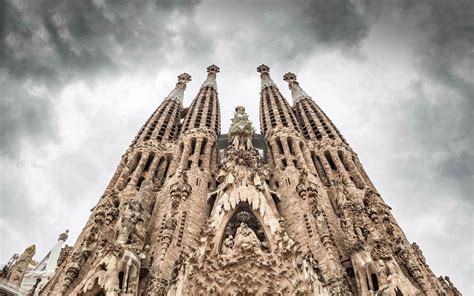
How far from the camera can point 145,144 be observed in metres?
24.7

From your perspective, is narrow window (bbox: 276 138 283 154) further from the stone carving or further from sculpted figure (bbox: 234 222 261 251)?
the stone carving

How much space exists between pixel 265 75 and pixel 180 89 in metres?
9.07

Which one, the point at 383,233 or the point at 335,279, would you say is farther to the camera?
the point at 383,233

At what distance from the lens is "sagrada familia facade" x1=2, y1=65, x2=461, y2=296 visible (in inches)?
519

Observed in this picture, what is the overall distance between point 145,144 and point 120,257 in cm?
1230

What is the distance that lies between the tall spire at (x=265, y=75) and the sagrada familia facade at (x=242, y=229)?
38.1 feet

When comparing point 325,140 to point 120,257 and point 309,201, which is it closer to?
point 309,201

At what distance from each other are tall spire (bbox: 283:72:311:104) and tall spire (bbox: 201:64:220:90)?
7510 millimetres

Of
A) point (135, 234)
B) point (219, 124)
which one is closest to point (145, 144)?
point (219, 124)

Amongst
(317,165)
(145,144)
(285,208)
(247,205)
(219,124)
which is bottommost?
(247,205)

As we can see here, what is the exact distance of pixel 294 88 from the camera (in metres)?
36.2

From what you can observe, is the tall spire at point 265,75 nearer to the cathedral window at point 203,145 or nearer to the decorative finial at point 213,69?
the decorative finial at point 213,69

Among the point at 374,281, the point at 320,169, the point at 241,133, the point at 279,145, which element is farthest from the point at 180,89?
the point at 374,281


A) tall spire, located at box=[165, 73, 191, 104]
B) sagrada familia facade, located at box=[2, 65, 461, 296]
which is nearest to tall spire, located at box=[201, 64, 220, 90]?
tall spire, located at box=[165, 73, 191, 104]
